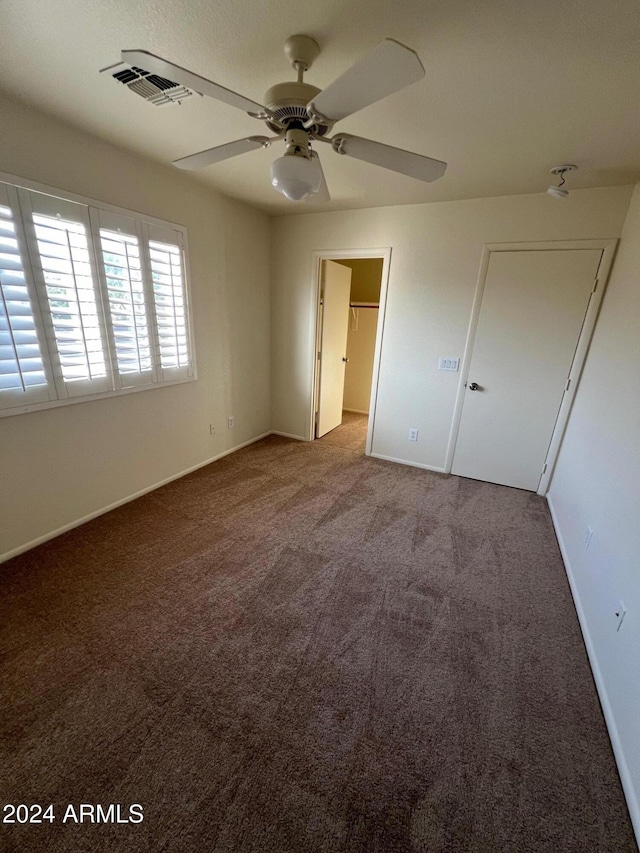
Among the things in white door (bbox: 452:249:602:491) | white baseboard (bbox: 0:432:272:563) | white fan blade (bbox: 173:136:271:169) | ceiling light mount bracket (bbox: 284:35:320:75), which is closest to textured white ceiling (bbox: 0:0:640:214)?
ceiling light mount bracket (bbox: 284:35:320:75)

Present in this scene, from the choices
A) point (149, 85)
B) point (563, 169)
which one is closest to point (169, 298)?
point (149, 85)

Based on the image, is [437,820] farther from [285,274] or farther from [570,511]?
[285,274]

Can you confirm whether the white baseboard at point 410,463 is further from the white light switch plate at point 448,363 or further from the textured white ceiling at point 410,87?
the textured white ceiling at point 410,87

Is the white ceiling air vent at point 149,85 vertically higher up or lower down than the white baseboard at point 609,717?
higher up

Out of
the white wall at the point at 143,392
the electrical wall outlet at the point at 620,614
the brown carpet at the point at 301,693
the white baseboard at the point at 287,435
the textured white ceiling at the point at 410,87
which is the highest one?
the textured white ceiling at the point at 410,87

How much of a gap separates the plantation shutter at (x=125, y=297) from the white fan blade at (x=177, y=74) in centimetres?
140

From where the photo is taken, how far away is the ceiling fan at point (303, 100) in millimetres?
973

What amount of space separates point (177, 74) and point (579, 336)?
3064 mm

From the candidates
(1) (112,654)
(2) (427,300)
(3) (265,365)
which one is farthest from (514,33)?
(3) (265,365)

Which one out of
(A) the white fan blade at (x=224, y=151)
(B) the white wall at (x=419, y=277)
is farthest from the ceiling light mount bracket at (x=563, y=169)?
(A) the white fan blade at (x=224, y=151)

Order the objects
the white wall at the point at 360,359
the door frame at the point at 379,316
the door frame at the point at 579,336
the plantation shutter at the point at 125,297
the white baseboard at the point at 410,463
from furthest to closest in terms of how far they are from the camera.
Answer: the white wall at the point at 360,359
the white baseboard at the point at 410,463
the door frame at the point at 379,316
the door frame at the point at 579,336
the plantation shutter at the point at 125,297

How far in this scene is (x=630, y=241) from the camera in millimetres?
2316

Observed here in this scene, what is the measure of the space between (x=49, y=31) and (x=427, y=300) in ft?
9.18

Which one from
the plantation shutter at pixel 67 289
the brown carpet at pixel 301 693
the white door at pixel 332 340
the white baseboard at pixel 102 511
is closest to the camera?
the brown carpet at pixel 301 693
